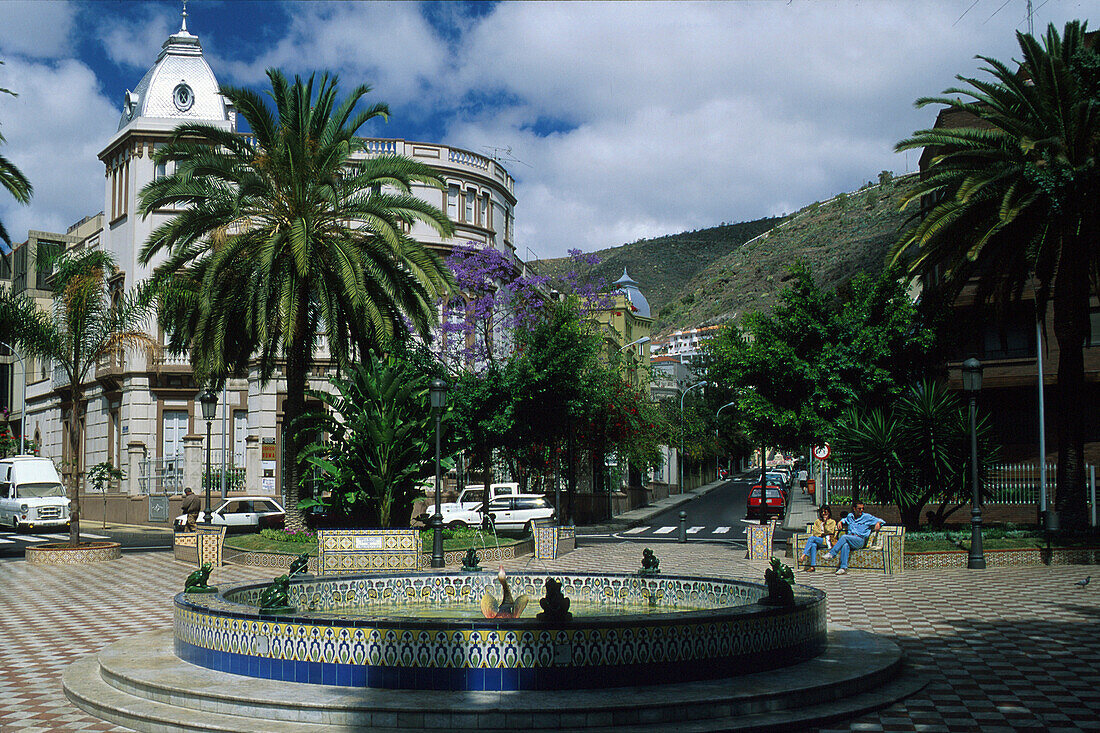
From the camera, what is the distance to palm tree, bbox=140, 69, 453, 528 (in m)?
22.9

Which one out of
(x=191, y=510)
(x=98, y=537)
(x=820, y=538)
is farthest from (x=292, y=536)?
(x=98, y=537)

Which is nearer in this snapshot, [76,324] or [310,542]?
[310,542]

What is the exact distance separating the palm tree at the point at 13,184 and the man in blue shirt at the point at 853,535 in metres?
18.6

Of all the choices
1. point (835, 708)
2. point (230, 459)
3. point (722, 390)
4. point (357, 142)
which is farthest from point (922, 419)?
point (722, 390)

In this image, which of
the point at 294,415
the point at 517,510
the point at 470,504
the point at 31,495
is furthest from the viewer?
the point at 470,504

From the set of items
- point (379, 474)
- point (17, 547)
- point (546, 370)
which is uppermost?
point (546, 370)

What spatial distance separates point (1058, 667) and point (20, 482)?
35.7 metres

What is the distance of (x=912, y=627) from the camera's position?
45.3 feet

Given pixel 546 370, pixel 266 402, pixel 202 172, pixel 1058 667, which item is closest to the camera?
pixel 1058 667

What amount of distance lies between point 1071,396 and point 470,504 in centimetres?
2110

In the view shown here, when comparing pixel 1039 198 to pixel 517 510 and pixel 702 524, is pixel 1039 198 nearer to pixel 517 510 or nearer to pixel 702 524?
pixel 517 510

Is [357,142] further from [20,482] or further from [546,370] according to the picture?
[20,482]

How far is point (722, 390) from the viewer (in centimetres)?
8912

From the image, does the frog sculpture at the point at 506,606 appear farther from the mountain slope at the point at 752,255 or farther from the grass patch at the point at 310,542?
the mountain slope at the point at 752,255
